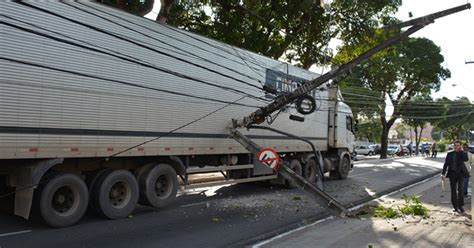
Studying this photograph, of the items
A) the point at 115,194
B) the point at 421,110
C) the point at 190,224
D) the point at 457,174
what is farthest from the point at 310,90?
the point at 421,110

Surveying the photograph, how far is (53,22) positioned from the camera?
25.3ft

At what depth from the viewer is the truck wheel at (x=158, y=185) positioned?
975cm

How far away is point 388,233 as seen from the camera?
7.92m

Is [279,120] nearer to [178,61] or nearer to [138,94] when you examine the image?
[178,61]

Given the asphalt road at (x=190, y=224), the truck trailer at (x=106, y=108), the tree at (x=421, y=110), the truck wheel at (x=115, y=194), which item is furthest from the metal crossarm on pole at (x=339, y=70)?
the tree at (x=421, y=110)

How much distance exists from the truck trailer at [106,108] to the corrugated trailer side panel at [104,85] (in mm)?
19

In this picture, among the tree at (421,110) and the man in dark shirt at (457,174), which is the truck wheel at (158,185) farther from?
the tree at (421,110)

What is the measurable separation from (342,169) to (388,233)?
37.9 ft

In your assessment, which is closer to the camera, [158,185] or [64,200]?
[64,200]

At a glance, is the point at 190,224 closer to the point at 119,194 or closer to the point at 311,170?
the point at 119,194

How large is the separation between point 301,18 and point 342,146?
22.6 ft

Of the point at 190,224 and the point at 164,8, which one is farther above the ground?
the point at 164,8

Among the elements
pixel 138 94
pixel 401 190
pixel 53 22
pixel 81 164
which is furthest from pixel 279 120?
pixel 53 22

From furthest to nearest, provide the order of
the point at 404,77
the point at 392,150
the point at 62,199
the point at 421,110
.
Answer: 1. the point at 392,150
2. the point at 421,110
3. the point at 404,77
4. the point at 62,199
